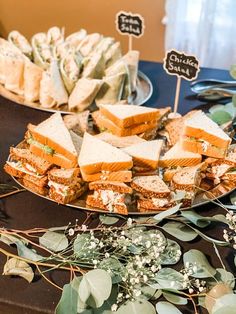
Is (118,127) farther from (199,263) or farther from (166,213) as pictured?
(199,263)

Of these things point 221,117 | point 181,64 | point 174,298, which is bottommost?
point 174,298

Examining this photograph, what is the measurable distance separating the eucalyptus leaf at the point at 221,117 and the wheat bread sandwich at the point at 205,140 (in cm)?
18

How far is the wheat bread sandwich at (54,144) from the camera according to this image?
120cm

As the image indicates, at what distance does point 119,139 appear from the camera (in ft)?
4.32

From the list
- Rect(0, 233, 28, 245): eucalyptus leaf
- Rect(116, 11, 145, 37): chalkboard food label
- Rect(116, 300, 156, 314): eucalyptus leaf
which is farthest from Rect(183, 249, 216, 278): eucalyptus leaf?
Rect(116, 11, 145, 37): chalkboard food label

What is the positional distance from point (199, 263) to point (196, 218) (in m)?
0.12

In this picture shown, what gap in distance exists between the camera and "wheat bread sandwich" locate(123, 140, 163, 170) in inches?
47.5

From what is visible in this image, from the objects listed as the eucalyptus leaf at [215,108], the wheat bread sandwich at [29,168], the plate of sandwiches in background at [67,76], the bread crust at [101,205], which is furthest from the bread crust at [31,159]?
the eucalyptus leaf at [215,108]

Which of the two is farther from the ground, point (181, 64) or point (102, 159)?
point (181, 64)

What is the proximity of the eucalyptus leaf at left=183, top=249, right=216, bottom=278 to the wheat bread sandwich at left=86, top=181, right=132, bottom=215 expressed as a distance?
18 centimetres

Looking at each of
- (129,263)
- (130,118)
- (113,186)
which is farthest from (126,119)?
(129,263)

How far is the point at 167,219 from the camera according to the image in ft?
3.75

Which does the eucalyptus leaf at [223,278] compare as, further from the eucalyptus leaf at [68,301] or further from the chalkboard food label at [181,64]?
the chalkboard food label at [181,64]

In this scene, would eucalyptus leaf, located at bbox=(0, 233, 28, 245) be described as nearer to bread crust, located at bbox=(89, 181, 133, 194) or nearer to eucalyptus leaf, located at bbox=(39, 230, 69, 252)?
eucalyptus leaf, located at bbox=(39, 230, 69, 252)
